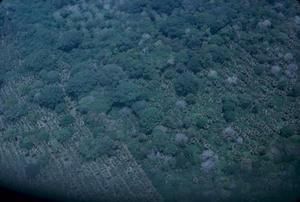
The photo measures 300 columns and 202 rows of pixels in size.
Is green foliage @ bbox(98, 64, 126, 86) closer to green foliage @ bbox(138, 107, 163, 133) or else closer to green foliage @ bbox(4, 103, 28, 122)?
green foliage @ bbox(138, 107, 163, 133)

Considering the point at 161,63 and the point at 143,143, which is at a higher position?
the point at 161,63

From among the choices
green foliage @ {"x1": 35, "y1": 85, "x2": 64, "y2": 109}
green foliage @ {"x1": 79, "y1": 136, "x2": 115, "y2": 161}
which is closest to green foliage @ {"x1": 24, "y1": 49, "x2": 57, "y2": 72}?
green foliage @ {"x1": 35, "y1": 85, "x2": 64, "y2": 109}

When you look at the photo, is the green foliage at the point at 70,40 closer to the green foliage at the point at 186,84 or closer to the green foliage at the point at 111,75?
the green foliage at the point at 111,75

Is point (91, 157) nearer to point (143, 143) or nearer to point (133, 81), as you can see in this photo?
point (143, 143)

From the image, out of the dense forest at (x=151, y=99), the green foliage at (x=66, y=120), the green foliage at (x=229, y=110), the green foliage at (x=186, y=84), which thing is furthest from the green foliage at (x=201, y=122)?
the green foliage at (x=66, y=120)

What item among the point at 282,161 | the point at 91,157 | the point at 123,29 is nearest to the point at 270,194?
the point at 282,161

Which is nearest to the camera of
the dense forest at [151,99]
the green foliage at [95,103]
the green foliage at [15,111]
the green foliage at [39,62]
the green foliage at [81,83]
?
the dense forest at [151,99]
